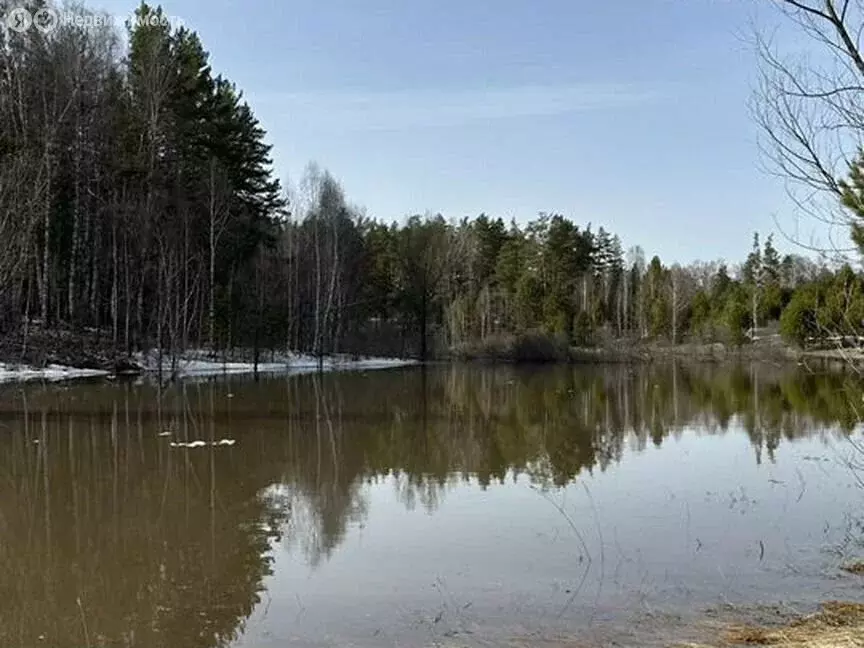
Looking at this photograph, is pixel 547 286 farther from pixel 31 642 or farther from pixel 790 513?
pixel 31 642

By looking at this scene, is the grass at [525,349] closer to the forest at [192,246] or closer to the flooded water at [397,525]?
the forest at [192,246]

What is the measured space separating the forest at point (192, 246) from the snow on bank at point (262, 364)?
801mm

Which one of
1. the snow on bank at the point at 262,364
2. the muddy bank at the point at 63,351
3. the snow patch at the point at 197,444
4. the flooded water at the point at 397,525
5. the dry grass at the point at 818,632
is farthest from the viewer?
the snow on bank at the point at 262,364

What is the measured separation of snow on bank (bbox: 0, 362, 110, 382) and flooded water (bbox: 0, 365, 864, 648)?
7241 mm

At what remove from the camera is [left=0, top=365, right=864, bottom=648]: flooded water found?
6.21 meters

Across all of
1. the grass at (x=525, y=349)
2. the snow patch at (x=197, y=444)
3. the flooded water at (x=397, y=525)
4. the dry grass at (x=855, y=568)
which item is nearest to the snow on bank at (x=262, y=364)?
the grass at (x=525, y=349)

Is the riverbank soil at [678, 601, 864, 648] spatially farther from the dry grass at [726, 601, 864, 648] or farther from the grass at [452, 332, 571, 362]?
the grass at [452, 332, 571, 362]

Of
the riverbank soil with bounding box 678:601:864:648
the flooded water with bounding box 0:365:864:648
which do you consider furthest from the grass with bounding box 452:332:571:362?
the riverbank soil with bounding box 678:601:864:648

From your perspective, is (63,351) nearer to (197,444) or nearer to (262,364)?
(262,364)

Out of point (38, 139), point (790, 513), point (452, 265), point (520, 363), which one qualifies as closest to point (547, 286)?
point (452, 265)

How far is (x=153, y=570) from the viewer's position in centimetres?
736

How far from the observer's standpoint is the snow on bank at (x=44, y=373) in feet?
85.8

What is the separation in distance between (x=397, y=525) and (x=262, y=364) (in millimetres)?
30277

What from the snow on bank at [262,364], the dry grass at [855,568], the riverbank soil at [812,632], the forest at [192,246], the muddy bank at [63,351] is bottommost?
the dry grass at [855,568]
